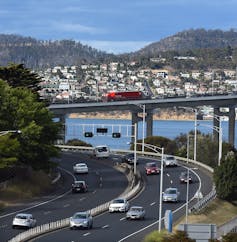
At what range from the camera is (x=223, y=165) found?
285 ft

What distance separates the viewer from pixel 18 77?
10562 cm

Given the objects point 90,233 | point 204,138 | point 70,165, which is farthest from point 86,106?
point 90,233

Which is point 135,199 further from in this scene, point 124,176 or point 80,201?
point 124,176

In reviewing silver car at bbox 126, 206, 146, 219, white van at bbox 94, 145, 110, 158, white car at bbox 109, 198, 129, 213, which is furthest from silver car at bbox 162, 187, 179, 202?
white van at bbox 94, 145, 110, 158

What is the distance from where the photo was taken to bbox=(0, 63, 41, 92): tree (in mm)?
104250

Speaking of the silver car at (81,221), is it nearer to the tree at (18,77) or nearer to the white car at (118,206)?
the white car at (118,206)

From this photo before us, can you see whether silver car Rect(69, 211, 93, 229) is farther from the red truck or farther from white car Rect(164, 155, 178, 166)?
the red truck

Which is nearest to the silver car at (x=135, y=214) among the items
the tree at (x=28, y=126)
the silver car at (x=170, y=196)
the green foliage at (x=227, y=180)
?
the silver car at (x=170, y=196)

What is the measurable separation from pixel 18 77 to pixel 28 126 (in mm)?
19366

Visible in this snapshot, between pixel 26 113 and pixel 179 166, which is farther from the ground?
pixel 26 113

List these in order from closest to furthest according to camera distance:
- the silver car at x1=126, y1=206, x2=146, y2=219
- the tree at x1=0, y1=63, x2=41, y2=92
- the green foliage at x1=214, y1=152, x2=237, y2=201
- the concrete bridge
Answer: the silver car at x1=126, y1=206, x2=146, y2=219 → the green foliage at x1=214, y1=152, x2=237, y2=201 → the tree at x1=0, y1=63, x2=41, y2=92 → the concrete bridge

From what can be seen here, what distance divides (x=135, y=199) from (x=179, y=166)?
100 ft

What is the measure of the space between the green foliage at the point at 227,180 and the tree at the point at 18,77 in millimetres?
28327

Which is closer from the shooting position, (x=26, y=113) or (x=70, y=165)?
(x=26, y=113)
